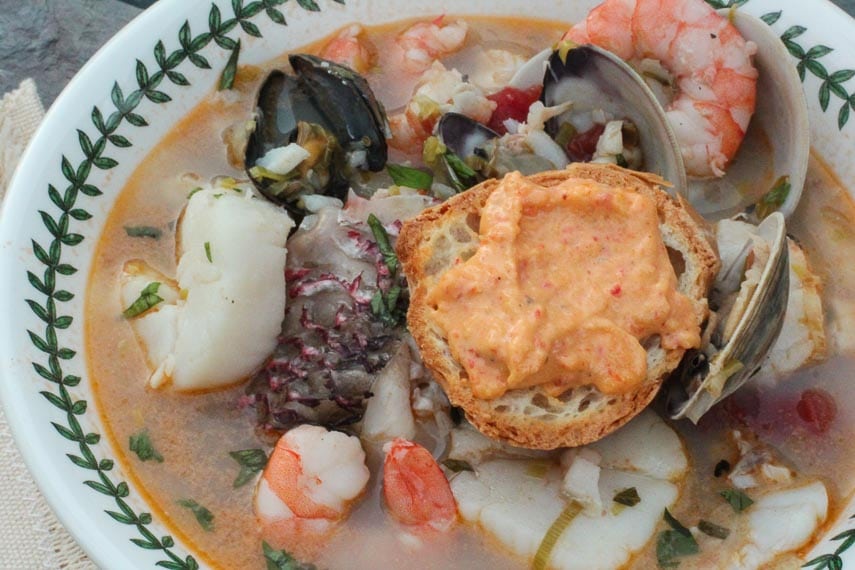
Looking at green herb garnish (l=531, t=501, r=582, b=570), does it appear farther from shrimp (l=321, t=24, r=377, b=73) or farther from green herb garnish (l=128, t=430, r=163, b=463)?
shrimp (l=321, t=24, r=377, b=73)

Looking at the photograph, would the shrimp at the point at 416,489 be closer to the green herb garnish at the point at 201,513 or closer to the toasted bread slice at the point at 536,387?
the toasted bread slice at the point at 536,387

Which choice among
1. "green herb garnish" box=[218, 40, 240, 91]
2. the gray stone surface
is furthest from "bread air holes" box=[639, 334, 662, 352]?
the gray stone surface

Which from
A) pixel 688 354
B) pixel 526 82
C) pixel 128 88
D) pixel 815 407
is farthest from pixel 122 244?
pixel 815 407

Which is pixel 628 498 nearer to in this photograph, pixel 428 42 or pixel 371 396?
pixel 371 396

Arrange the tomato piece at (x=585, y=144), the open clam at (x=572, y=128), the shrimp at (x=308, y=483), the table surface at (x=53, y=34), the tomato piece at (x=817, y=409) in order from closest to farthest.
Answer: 1. the shrimp at (x=308, y=483)
2. the tomato piece at (x=817, y=409)
3. the open clam at (x=572, y=128)
4. the tomato piece at (x=585, y=144)
5. the table surface at (x=53, y=34)

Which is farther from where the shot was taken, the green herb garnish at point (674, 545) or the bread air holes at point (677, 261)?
the bread air holes at point (677, 261)

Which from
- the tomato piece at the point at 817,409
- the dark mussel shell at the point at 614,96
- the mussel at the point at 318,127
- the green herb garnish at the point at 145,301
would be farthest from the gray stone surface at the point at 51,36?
the tomato piece at the point at 817,409

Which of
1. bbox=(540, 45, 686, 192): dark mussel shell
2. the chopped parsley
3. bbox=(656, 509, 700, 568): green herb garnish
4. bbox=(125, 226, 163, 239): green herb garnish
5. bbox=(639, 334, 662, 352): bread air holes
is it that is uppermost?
bbox=(540, 45, 686, 192): dark mussel shell
